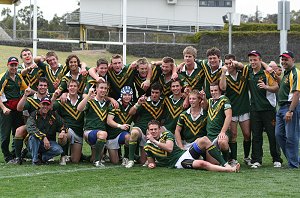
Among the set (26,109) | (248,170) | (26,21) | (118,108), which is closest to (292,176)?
(248,170)

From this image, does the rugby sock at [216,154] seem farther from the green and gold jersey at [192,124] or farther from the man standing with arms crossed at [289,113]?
the man standing with arms crossed at [289,113]

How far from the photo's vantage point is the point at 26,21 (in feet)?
212

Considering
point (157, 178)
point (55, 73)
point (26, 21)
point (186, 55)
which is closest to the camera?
point (157, 178)

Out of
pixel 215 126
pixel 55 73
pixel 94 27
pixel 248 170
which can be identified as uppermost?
pixel 94 27

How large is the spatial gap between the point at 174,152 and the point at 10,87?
2727 mm

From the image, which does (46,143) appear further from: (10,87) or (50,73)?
(50,73)

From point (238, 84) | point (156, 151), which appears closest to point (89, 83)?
point (156, 151)

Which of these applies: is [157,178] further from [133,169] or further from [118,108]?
[118,108]

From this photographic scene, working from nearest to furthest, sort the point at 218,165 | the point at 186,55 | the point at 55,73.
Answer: the point at 218,165, the point at 186,55, the point at 55,73

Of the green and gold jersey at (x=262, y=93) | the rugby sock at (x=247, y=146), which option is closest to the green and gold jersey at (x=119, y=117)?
the rugby sock at (x=247, y=146)

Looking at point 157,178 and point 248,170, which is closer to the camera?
point 157,178

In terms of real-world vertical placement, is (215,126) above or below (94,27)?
below

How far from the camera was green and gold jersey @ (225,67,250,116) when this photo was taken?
9953 millimetres

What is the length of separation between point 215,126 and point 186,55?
120cm
